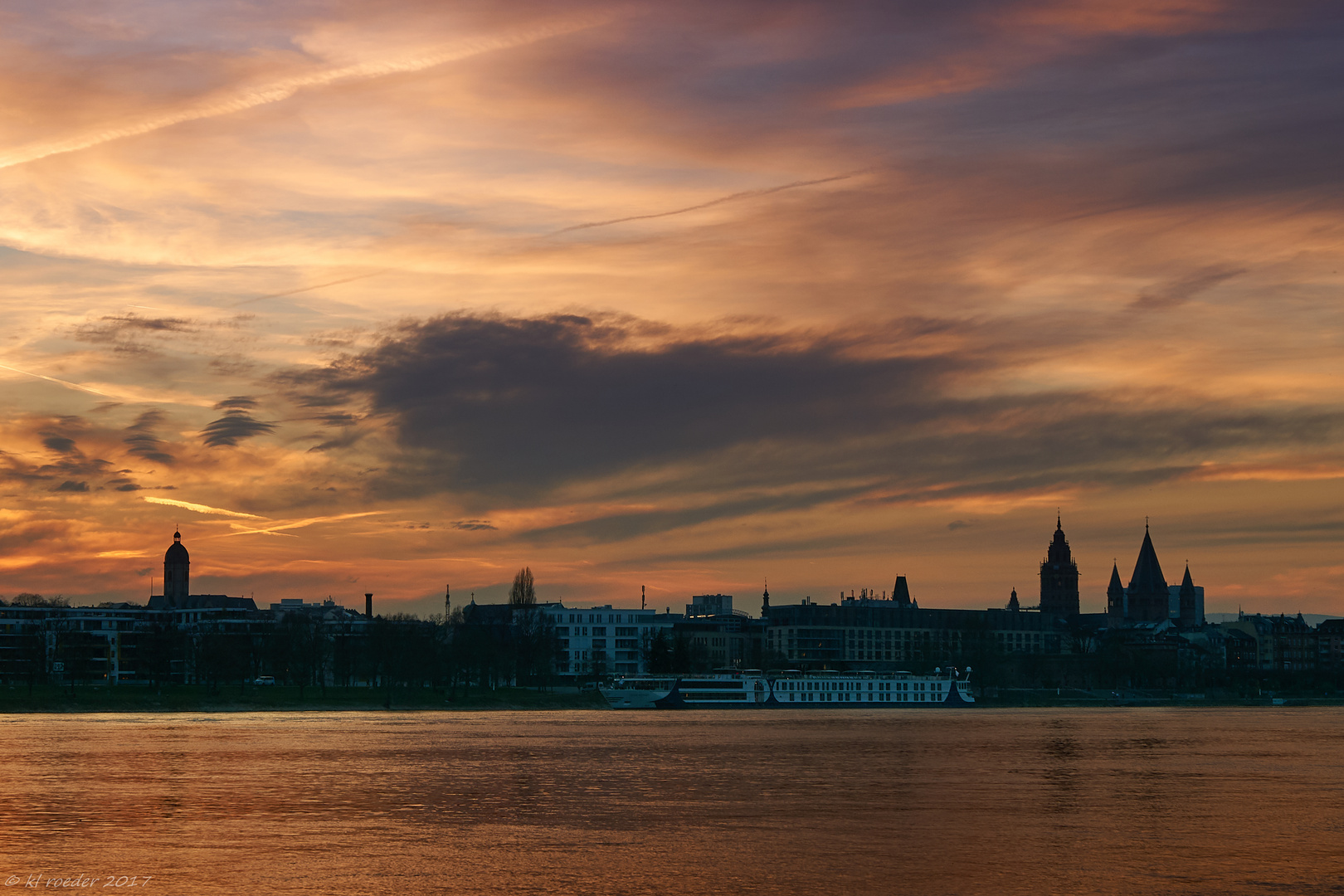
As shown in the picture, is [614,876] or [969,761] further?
[969,761]

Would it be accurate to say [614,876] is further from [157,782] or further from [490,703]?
[490,703]

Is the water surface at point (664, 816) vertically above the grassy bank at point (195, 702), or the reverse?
the water surface at point (664, 816)

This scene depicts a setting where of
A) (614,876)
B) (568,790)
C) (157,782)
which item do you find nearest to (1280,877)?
(614,876)

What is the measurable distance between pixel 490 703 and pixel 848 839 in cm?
14721

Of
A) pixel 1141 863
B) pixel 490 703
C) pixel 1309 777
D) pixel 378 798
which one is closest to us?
pixel 1141 863

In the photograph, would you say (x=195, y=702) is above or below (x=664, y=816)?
below

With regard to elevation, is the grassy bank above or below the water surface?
below

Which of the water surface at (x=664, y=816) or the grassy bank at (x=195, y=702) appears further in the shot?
the grassy bank at (x=195, y=702)

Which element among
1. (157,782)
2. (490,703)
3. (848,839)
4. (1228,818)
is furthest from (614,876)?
(490,703)

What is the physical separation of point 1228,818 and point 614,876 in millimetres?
30606

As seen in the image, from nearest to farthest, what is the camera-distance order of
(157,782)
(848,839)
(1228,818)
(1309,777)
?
(848,839)
(1228,818)
(157,782)
(1309,777)

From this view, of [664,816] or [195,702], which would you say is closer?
[664,816]

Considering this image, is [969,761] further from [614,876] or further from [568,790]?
[614,876]

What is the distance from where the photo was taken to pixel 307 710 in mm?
177125
